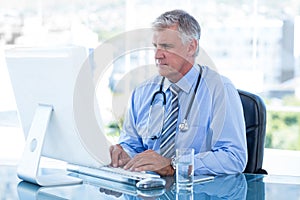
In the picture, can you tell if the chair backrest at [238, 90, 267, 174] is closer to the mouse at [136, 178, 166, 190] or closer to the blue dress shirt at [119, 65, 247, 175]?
the blue dress shirt at [119, 65, 247, 175]

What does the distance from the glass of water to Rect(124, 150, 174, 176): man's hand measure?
0.18m

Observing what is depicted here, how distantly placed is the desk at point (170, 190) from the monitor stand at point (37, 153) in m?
0.03

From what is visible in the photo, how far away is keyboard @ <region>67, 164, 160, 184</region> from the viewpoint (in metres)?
1.94

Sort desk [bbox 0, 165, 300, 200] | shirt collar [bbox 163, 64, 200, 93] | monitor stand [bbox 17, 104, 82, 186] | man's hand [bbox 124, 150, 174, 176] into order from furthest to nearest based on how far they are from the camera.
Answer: shirt collar [bbox 163, 64, 200, 93] < man's hand [bbox 124, 150, 174, 176] < monitor stand [bbox 17, 104, 82, 186] < desk [bbox 0, 165, 300, 200]

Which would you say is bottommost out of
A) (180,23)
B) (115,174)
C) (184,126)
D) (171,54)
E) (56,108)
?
(115,174)

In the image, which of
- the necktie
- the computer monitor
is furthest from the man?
the computer monitor

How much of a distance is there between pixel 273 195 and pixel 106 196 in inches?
20.9

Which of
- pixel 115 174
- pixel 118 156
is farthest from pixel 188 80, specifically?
pixel 115 174

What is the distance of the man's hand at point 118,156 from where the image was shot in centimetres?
215

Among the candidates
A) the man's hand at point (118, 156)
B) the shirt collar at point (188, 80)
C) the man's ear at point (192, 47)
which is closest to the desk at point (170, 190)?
the man's hand at point (118, 156)

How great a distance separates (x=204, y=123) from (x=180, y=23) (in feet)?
1.39

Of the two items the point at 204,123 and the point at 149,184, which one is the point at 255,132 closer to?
the point at 204,123

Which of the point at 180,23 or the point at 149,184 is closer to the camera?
the point at 149,184

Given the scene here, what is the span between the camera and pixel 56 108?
1894mm
